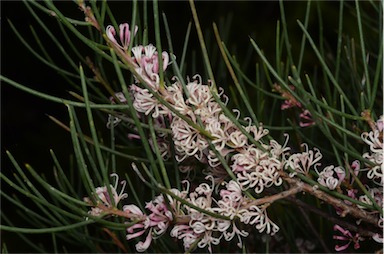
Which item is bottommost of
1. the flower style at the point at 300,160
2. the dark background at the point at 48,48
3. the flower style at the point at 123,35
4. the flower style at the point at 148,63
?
the dark background at the point at 48,48

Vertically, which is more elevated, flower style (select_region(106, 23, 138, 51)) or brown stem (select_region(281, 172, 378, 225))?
flower style (select_region(106, 23, 138, 51))

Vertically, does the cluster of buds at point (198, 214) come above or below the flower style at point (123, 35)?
below

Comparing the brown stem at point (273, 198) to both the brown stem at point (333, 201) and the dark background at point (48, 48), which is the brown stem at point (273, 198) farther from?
the dark background at point (48, 48)

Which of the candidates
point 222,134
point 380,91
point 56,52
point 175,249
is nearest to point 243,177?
point 222,134

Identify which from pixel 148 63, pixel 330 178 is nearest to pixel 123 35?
pixel 148 63

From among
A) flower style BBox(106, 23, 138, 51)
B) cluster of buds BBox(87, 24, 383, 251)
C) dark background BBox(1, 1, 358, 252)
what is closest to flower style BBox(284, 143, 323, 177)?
cluster of buds BBox(87, 24, 383, 251)

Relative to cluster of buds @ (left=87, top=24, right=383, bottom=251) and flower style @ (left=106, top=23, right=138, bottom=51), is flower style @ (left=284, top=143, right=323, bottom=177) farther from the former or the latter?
flower style @ (left=106, top=23, right=138, bottom=51)

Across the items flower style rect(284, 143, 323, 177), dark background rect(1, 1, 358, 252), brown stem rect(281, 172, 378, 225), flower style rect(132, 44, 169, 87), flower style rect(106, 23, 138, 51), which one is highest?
flower style rect(106, 23, 138, 51)

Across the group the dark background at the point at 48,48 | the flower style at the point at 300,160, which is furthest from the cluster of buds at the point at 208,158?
the dark background at the point at 48,48

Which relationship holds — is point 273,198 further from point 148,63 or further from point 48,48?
point 48,48

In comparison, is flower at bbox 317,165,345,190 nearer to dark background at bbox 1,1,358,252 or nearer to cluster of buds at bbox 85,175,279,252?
cluster of buds at bbox 85,175,279,252

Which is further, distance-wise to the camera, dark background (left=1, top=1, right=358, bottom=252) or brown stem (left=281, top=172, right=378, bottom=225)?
dark background (left=1, top=1, right=358, bottom=252)
